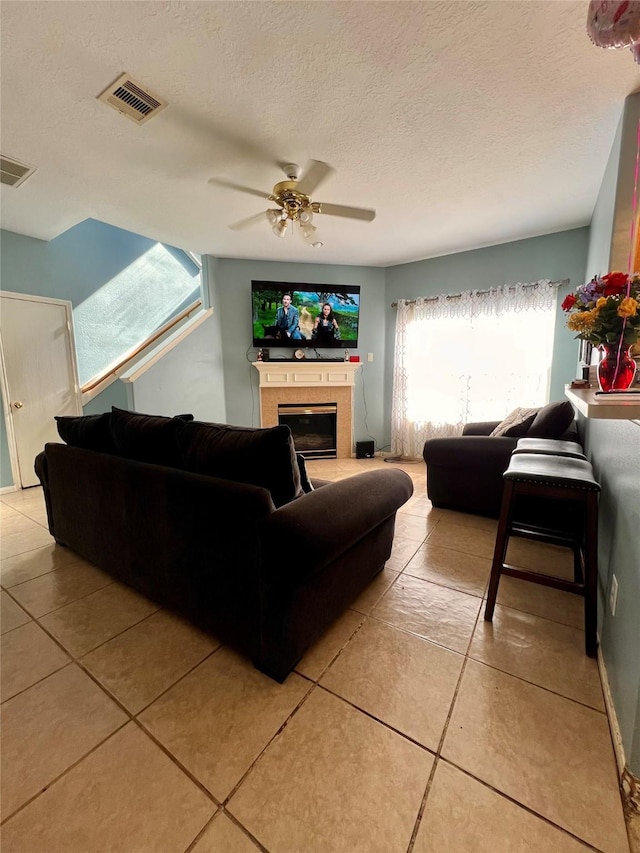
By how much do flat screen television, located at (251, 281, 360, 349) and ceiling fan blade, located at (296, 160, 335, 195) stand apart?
1.86 meters

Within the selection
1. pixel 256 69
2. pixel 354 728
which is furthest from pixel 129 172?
pixel 354 728

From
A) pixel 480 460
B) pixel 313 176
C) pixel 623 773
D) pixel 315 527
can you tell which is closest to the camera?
pixel 623 773

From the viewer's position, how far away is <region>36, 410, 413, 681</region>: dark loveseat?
115 cm

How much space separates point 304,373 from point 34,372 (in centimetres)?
298

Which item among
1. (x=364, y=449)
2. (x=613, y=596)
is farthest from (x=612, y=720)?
(x=364, y=449)

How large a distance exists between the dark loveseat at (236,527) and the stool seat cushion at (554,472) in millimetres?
517

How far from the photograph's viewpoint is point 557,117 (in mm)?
1883

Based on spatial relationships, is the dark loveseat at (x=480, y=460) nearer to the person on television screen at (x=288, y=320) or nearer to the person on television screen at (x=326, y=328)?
the person on television screen at (x=326, y=328)

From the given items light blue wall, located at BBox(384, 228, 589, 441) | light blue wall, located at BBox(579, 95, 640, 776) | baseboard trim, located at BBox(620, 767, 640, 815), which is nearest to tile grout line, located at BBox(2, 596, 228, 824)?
baseboard trim, located at BBox(620, 767, 640, 815)

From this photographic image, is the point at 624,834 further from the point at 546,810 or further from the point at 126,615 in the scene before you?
the point at 126,615

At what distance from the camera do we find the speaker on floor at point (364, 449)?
4.62m

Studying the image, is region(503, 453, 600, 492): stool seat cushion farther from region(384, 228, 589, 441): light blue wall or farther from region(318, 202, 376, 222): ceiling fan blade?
region(384, 228, 589, 441): light blue wall

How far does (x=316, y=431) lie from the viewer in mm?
4738

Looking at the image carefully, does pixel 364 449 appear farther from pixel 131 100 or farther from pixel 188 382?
pixel 131 100
